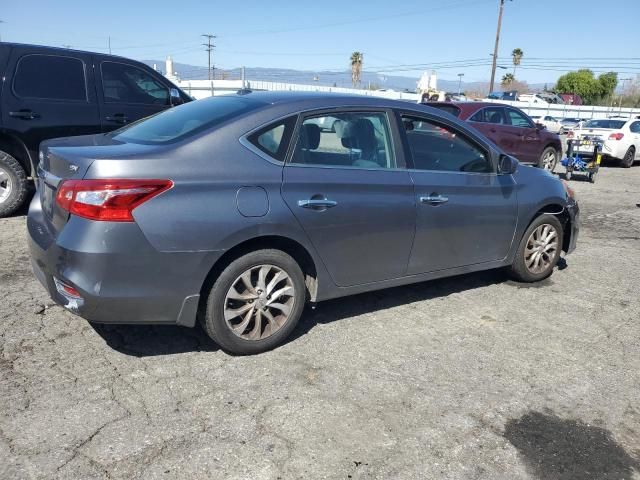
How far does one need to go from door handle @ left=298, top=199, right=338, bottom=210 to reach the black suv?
4.33 meters

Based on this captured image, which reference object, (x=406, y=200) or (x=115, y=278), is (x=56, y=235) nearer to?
(x=115, y=278)

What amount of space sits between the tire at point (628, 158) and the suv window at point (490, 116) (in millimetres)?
6081

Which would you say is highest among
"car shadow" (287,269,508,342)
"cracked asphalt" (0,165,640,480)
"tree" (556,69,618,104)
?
"tree" (556,69,618,104)

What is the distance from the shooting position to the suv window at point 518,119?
12805mm

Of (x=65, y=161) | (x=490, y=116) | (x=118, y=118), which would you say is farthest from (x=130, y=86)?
(x=490, y=116)

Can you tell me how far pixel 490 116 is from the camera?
1238 cm

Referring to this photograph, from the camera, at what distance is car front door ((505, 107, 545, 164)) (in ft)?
42.0

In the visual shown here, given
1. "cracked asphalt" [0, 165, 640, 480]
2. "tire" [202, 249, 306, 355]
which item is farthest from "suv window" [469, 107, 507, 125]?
"tire" [202, 249, 306, 355]

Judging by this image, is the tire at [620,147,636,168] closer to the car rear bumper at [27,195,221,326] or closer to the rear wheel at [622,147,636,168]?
the rear wheel at [622,147,636,168]

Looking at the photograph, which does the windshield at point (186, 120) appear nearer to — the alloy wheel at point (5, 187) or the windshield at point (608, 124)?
the alloy wheel at point (5, 187)


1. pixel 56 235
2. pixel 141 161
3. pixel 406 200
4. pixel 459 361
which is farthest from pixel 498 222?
pixel 56 235

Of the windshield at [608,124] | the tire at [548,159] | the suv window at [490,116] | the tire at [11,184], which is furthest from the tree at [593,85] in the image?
the tire at [11,184]

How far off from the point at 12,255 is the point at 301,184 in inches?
132

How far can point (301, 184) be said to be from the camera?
3.55m
